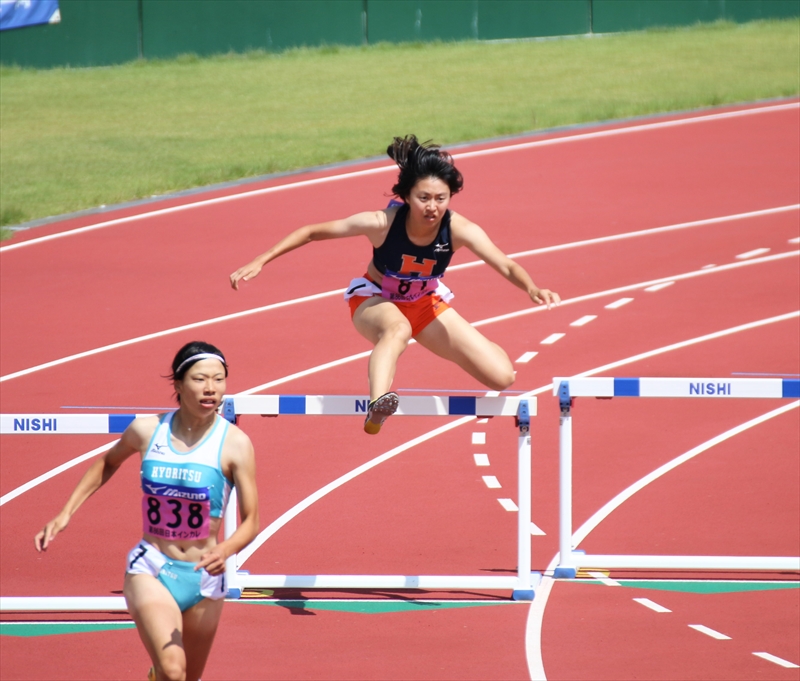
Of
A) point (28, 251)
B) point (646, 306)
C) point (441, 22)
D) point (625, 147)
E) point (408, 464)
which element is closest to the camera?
point (408, 464)

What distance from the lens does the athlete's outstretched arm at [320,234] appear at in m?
6.67

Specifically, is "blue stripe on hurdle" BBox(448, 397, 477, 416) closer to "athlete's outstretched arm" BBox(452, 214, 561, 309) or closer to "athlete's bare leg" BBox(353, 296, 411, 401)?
"athlete's bare leg" BBox(353, 296, 411, 401)

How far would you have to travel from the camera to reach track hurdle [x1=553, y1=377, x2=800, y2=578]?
7543 mm

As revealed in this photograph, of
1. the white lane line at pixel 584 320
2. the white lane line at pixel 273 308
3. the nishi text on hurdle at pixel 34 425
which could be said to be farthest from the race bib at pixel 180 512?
the white lane line at pixel 584 320

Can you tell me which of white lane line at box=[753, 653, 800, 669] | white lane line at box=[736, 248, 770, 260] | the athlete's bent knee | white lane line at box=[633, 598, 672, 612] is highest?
white lane line at box=[736, 248, 770, 260]

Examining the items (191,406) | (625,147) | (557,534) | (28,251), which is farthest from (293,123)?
A: (191,406)

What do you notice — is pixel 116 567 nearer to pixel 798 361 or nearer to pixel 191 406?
pixel 191 406

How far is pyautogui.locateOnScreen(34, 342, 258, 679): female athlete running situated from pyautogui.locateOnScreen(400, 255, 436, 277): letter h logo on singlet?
2179mm

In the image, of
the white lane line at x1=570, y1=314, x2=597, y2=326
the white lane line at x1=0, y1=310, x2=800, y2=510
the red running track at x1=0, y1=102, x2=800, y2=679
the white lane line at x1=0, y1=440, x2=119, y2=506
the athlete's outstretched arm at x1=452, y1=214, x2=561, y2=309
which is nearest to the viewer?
the athlete's outstretched arm at x1=452, y1=214, x2=561, y2=309

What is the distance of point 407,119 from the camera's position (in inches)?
962

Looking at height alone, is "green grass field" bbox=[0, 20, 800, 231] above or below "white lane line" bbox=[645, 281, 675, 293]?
above

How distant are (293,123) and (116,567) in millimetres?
17489

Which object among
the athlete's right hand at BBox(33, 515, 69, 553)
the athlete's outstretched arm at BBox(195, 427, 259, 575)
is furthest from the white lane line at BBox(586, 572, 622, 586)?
the athlete's right hand at BBox(33, 515, 69, 553)

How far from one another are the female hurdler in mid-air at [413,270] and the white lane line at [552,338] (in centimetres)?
566
